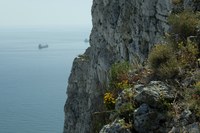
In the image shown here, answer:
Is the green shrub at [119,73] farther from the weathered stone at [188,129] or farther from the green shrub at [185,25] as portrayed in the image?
the weathered stone at [188,129]

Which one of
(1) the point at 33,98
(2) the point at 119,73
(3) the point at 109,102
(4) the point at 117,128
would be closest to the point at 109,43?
(2) the point at 119,73

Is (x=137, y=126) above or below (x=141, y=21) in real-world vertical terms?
below

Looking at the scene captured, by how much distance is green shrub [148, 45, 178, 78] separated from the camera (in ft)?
34.8

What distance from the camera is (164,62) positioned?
438 inches

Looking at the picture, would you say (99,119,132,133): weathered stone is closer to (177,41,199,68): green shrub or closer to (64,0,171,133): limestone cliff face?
(177,41,199,68): green shrub

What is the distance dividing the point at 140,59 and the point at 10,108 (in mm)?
78911

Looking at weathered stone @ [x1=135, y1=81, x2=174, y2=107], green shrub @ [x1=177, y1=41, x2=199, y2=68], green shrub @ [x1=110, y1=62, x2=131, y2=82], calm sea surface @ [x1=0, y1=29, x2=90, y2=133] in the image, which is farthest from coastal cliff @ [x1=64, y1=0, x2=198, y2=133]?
calm sea surface @ [x1=0, y1=29, x2=90, y2=133]

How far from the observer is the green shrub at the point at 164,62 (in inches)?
418

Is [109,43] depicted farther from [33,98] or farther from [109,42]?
[33,98]

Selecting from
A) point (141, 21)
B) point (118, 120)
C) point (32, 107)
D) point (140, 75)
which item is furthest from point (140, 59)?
point (32, 107)

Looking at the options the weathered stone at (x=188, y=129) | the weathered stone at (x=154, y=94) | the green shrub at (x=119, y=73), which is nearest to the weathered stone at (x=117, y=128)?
the weathered stone at (x=154, y=94)

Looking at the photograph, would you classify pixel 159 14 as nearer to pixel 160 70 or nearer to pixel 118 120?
pixel 160 70

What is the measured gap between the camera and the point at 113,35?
29.2 m

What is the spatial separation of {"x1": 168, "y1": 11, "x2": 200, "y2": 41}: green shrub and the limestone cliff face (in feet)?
19.0
